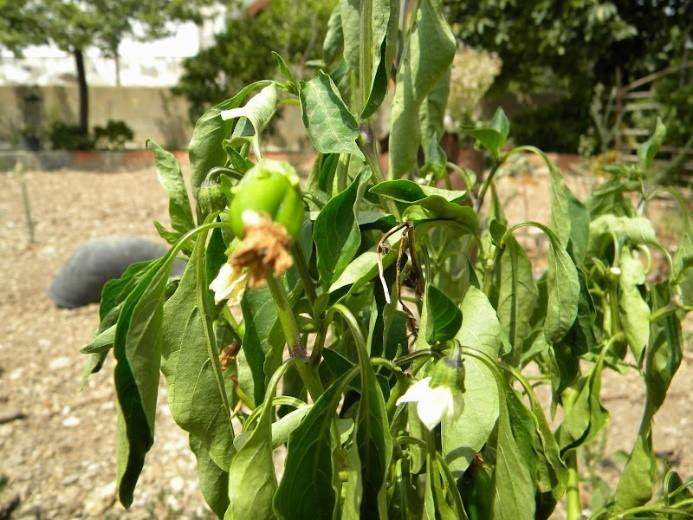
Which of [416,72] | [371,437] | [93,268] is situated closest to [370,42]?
[416,72]

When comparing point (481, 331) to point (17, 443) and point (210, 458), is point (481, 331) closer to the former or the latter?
point (210, 458)

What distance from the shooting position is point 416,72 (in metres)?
0.48

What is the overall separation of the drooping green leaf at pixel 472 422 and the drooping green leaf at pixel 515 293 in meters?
0.11

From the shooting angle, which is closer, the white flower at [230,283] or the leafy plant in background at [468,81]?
the white flower at [230,283]

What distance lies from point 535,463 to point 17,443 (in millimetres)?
1548

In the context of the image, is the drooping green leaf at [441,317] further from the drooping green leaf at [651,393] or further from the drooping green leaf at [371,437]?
the drooping green leaf at [651,393]

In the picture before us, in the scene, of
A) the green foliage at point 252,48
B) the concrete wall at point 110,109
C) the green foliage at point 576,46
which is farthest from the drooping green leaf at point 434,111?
the concrete wall at point 110,109

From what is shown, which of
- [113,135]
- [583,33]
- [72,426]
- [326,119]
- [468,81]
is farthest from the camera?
[113,135]

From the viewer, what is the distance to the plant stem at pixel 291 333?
35 centimetres

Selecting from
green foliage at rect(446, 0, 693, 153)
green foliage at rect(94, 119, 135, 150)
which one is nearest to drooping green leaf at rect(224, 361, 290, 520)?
green foliage at rect(446, 0, 693, 153)

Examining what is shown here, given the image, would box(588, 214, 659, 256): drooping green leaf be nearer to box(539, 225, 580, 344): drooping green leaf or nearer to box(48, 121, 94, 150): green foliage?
box(539, 225, 580, 344): drooping green leaf

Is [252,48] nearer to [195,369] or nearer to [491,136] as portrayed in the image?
[491,136]

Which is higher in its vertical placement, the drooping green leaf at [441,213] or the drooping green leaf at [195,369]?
the drooping green leaf at [441,213]

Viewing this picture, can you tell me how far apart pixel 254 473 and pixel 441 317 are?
0.49 ft
